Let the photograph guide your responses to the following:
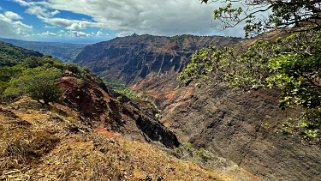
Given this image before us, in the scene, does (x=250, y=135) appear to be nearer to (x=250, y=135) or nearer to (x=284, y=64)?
(x=250, y=135)

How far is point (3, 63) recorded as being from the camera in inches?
6240

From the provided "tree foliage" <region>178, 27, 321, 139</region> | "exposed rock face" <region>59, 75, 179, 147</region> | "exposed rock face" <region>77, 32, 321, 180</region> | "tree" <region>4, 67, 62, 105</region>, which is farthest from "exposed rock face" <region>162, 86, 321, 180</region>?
"tree" <region>4, 67, 62, 105</region>

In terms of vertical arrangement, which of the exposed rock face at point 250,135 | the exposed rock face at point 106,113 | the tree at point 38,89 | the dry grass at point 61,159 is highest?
the dry grass at point 61,159

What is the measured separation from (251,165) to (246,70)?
46.0 m

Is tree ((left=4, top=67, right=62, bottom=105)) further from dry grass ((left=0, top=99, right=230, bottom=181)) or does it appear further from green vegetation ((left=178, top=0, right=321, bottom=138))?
green vegetation ((left=178, top=0, right=321, bottom=138))

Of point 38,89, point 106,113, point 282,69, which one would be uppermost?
point 282,69

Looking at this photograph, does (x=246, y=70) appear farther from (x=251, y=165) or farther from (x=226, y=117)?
(x=226, y=117)

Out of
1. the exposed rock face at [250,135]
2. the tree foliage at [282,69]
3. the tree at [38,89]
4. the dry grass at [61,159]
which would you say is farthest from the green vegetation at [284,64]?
the exposed rock face at [250,135]

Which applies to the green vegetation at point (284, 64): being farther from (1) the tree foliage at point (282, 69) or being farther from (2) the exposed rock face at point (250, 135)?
(2) the exposed rock face at point (250, 135)

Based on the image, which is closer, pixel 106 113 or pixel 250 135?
pixel 106 113

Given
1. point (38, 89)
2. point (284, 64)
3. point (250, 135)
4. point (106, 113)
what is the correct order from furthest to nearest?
point (250, 135), point (106, 113), point (38, 89), point (284, 64)

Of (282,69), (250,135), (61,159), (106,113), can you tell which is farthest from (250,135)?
(61,159)

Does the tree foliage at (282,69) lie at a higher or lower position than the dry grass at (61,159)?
higher

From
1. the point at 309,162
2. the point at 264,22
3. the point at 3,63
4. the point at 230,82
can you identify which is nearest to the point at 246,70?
the point at 230,82
